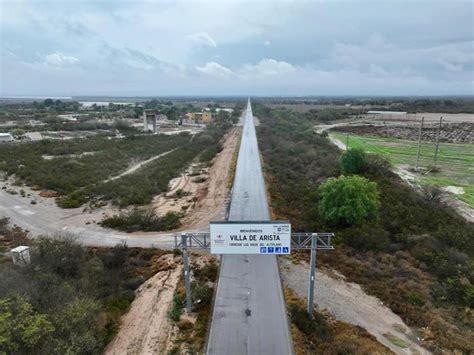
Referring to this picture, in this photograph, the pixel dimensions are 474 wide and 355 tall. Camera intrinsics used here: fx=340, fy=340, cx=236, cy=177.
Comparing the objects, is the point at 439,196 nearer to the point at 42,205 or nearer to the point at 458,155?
the point at 458,155

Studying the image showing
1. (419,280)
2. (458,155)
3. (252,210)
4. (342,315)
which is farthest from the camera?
(458,155)

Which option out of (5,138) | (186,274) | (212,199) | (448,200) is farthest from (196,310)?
(5,138)

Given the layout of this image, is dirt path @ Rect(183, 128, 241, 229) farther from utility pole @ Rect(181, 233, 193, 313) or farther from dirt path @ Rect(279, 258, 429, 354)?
utility pole @ Rect(181, 233, 193, 313)

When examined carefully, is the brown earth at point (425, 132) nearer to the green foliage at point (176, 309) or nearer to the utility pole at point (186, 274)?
the green foliage at point (176, 309)

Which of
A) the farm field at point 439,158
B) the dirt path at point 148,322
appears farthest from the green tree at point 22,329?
the farm field at point 439,158

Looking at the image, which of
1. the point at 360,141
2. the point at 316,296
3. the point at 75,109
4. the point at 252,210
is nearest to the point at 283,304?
the point at 316,296

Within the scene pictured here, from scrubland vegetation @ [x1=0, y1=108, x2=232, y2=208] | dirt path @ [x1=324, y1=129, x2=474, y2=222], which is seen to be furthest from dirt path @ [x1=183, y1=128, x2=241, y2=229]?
dirt path @ [x1=324, y1=129, x2=474, y2=222]
